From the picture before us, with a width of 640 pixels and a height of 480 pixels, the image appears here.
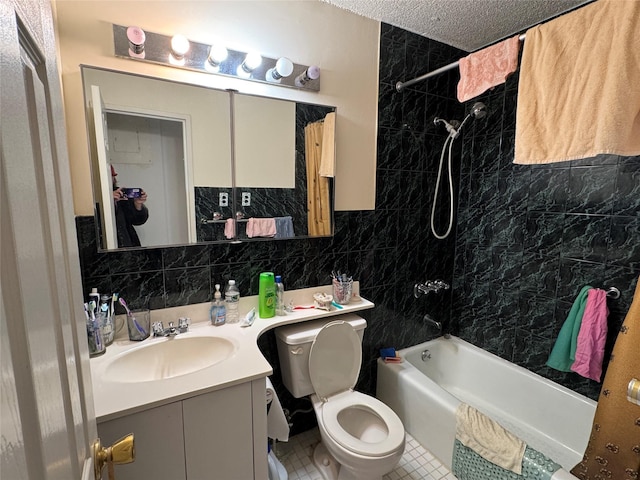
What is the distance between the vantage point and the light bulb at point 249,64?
1550mm

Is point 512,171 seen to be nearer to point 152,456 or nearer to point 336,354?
point 336,354

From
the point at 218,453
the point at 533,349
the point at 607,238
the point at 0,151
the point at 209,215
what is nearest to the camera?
the point at 0,151

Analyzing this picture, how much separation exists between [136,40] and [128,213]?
717mm

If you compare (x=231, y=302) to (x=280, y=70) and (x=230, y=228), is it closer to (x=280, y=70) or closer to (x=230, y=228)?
(x=230, y=228)

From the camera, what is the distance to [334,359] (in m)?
1.79

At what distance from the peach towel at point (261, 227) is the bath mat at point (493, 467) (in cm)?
151

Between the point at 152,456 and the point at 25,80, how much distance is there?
3.91ft

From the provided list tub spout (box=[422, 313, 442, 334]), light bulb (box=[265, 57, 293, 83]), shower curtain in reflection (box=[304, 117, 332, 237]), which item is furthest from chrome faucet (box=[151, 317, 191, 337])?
tub spout (box=[422, 313, 442, 334])

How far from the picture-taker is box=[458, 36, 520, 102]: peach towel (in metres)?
1.42

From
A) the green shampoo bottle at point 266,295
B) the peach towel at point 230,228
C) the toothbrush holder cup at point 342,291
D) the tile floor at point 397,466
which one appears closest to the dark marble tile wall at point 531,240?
the tile floor at point 397,466

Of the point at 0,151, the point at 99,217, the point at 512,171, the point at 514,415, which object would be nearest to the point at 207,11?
the point at 99,217

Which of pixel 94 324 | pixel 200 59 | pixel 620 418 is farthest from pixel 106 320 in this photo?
pixel 620 418

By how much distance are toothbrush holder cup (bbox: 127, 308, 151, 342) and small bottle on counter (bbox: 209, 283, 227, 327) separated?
28 centimetres

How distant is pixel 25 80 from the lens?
1.35 ft
